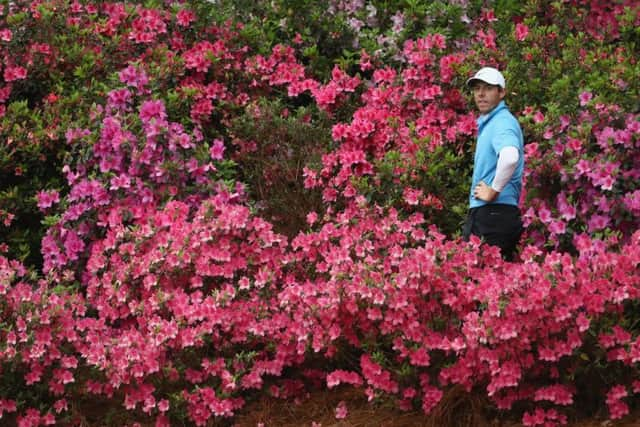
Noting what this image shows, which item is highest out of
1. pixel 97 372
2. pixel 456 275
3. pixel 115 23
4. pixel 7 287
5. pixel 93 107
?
pixel 115 23

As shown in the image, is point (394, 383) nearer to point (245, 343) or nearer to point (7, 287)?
point (245, 343)

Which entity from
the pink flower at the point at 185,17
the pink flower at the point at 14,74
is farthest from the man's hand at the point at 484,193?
the pink flower at the point at 14,74

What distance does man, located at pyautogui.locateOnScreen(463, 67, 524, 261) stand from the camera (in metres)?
4.96

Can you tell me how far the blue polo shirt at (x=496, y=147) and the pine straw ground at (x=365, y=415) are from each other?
1170 millimetres

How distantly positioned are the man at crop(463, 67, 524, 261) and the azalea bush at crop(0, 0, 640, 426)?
0.62ft

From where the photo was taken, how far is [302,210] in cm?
637

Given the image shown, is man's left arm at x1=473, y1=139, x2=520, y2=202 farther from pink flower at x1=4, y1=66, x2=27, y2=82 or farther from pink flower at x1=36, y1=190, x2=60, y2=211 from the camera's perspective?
pink flower at x1=4, y1=66, x2=27, y2=82

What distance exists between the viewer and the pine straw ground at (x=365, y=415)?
14.4 feet

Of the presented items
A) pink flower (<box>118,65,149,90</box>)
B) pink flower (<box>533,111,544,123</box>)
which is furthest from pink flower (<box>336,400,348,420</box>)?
pink flower (<box>118,65,149,90</box>)

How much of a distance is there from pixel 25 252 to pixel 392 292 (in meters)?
2.93

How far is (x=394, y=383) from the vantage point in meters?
4.47

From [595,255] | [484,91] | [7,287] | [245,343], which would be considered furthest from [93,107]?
[595,255]

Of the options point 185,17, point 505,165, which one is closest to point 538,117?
point 505,165

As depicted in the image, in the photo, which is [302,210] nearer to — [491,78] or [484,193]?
[484,193]
